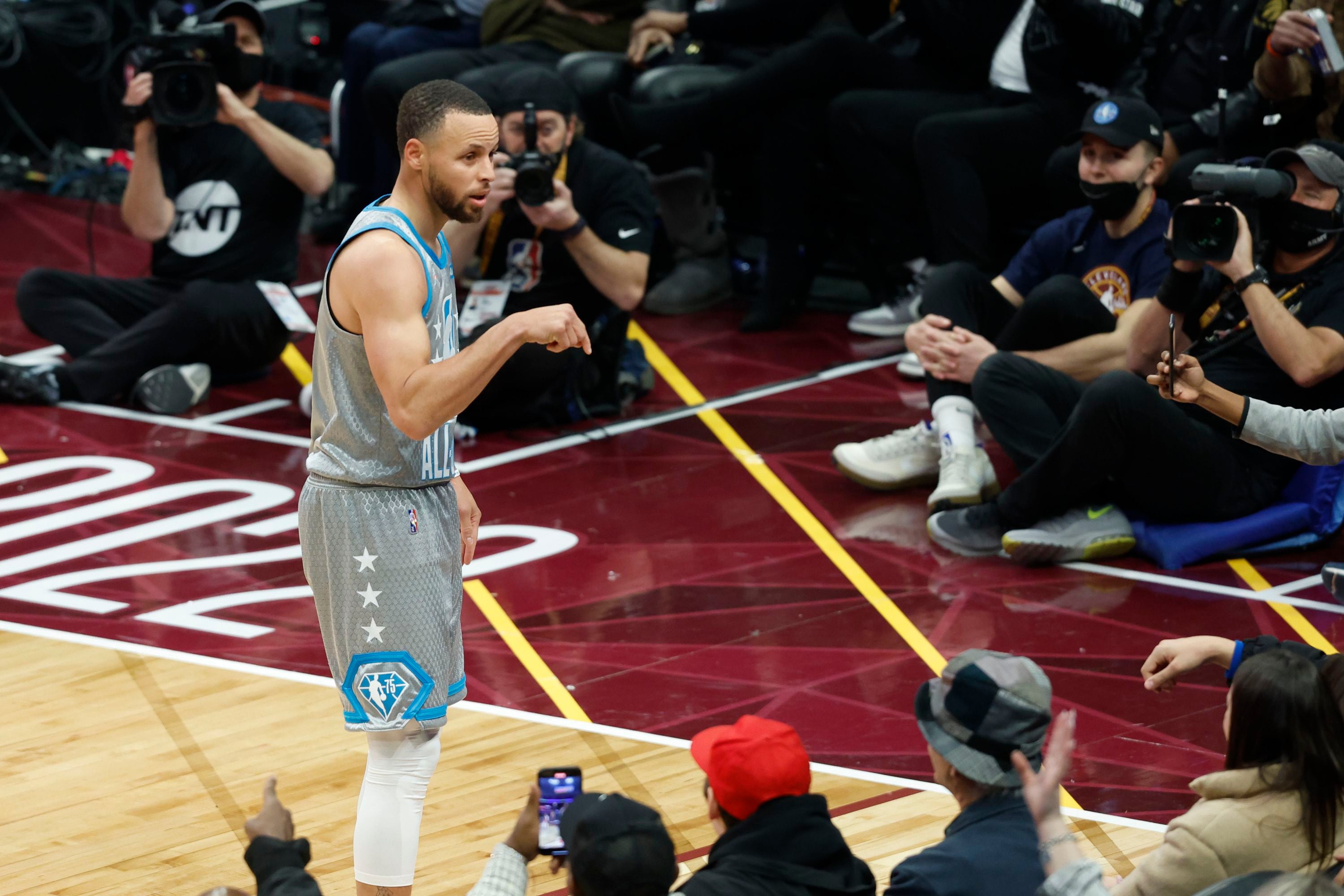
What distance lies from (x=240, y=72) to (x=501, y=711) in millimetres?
3482

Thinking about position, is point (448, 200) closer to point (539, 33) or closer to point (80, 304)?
point (80, 304)

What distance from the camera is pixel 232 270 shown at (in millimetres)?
6914

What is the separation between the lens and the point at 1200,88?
6.36m

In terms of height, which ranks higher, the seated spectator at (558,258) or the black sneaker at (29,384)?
the seated spectator at (558,258)

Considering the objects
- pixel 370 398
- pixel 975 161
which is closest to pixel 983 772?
pixel 370 398

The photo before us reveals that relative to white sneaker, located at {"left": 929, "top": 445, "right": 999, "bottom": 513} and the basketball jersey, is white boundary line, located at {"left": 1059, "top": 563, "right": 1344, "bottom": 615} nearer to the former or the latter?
white sneaker, located at {"left": 929, "top": 445, "right": 999, "bottom": 513}

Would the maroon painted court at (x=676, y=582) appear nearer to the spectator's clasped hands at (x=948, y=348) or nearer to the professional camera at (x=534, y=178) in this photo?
the spectator's clasped hands at (x=948, y=348)

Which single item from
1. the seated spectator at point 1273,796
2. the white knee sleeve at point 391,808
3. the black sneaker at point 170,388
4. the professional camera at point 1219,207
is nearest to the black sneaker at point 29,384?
the black sneaker at point 170,388

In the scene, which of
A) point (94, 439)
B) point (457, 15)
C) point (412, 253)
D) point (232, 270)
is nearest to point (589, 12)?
point (457, 15)

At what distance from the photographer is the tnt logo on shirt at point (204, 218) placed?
685cm

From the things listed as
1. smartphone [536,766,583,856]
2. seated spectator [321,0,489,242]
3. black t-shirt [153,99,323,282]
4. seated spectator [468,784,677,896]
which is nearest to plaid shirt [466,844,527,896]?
smartphone [536,766,583,856]

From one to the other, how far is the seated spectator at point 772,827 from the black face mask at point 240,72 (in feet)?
15.8

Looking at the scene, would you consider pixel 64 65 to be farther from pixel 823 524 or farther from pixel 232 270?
pixel 823 524

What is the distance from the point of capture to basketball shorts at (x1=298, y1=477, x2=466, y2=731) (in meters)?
3.07
